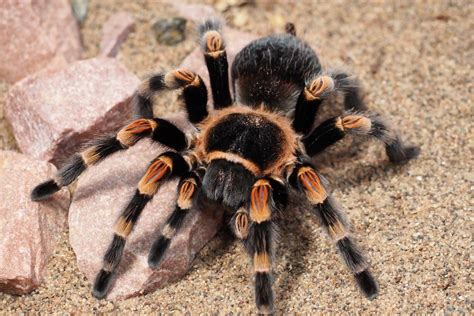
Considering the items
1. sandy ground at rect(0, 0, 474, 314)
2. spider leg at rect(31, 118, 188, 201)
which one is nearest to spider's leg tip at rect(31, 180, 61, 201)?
spider leg at rect(31, 118, 188, 201)

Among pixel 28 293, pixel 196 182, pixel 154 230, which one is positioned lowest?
pixel 28 293

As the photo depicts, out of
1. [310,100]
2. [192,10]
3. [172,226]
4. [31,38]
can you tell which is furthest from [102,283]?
[192,10]

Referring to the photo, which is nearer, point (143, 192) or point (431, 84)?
point (143, 192)

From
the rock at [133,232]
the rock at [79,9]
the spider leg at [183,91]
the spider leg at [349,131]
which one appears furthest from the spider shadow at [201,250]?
the rock at [79,9]

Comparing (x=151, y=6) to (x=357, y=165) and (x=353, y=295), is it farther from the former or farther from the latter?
(x=353, y=295)

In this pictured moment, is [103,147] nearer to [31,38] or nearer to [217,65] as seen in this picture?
[217,65]

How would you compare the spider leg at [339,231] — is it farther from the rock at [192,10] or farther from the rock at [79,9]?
the rock at [79,9]

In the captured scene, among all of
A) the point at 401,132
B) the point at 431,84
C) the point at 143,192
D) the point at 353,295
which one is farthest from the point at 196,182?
the point at 431,84

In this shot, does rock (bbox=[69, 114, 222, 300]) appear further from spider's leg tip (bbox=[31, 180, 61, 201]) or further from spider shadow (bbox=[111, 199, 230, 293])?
spider's leg tip (bbox=[31, 180, 61, 201])
